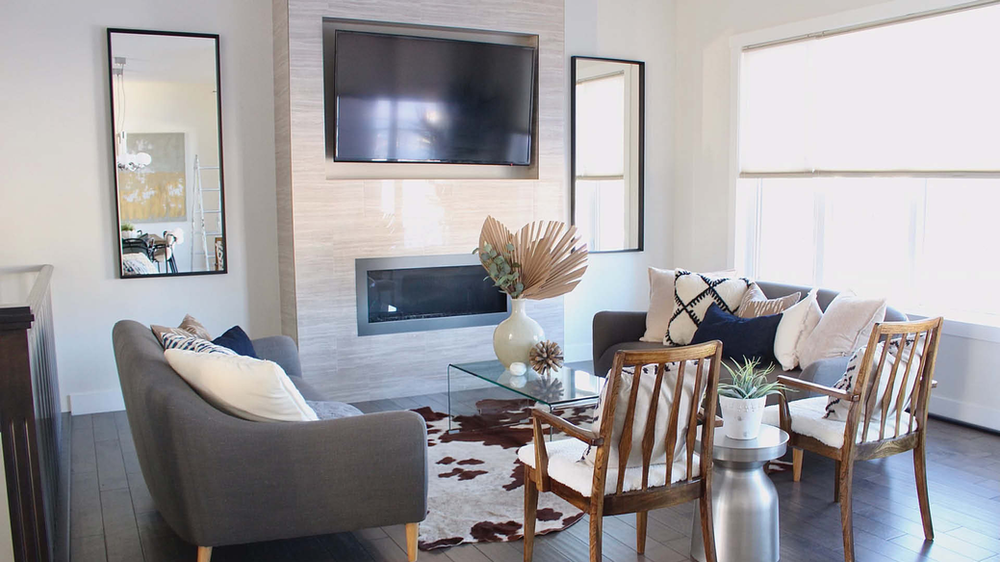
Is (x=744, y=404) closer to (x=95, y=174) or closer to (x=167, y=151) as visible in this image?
(x=167, y=151)

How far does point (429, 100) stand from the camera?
18.5 feet

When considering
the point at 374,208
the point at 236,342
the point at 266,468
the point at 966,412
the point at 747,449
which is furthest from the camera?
the point at 374,208

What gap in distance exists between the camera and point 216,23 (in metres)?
5.35

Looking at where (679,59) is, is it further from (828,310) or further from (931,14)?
(828,310)

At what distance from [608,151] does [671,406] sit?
424 centimetres

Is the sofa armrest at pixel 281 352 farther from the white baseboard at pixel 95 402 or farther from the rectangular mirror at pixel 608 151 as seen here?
the rectangular mirror at pixel 608 151

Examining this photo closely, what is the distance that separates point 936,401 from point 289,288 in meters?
4.05

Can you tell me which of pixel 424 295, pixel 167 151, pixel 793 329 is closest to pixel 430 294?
pixel 424 295

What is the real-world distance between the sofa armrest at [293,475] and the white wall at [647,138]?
12.3 ft

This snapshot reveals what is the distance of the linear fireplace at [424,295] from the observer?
5.55 m

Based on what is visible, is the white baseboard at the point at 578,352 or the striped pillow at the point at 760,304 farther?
the white baseboard at the point at 578,352

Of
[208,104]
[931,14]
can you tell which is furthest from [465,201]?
[931,14]

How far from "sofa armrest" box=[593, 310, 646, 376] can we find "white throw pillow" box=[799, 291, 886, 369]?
1.13 meters

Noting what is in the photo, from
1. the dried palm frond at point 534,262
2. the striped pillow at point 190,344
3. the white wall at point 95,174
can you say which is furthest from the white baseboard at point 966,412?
the white wall at point 95,174
